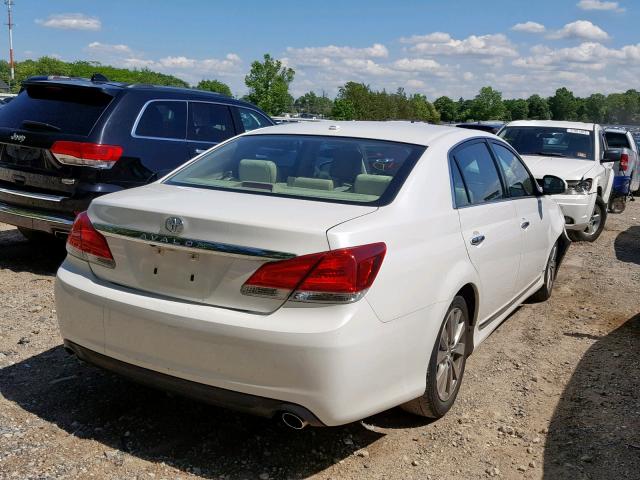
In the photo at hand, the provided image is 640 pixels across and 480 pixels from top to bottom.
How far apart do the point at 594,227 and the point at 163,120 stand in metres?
7.00

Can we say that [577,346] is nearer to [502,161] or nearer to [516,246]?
[516,246]

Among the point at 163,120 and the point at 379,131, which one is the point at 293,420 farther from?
the point at 163,120

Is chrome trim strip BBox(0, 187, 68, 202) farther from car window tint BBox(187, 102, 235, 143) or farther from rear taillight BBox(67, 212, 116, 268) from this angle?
rear taillight BBox(67, 212, 116, 268)

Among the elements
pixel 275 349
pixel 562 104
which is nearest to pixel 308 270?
pixel 275 349

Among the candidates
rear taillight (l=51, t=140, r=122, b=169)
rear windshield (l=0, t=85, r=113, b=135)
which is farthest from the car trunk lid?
rear windshield (l=0, t=85, r=113, b=135)

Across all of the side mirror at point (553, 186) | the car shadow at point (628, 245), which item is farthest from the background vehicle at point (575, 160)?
the side mirror at point (553, 186)

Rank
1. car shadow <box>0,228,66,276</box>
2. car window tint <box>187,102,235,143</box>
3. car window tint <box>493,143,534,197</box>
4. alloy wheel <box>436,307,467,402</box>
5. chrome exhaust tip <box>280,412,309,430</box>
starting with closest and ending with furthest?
chrome exhaust tip <box>280,412,309,430</box>, alloy wheel <box>436,307,467,402</box>, car window tint <box>493,143,534,197</box>, car shadow <box>0,228,66,276</box>, car window tint <box>187,102,235,143</box>

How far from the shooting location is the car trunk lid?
2916mm

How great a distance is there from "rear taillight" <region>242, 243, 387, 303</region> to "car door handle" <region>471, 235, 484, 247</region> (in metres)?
1.24

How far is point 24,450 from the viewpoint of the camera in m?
3.26

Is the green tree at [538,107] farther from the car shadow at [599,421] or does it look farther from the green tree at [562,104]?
the car shadow at [599,421]

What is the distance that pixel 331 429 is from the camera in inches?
145

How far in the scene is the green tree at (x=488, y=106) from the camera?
83.1m

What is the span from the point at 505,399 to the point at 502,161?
1756mm
